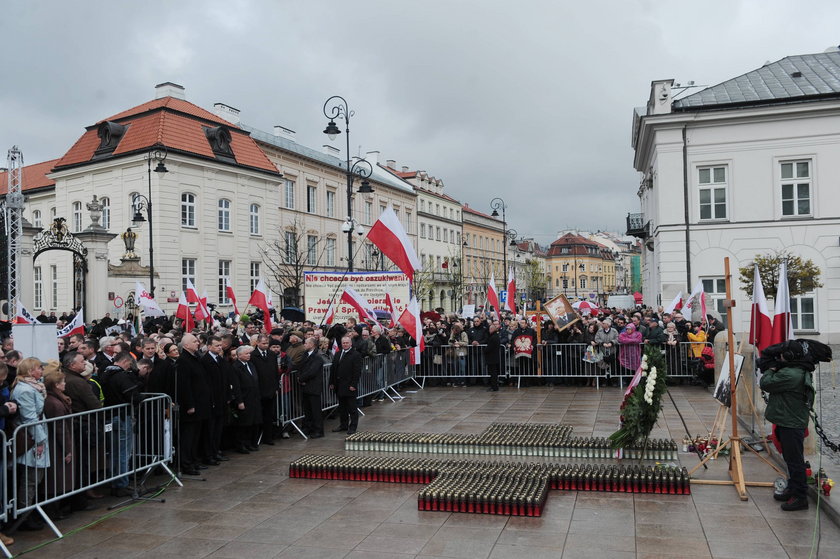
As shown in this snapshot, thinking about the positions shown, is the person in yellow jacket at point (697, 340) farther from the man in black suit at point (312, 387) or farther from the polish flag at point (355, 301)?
the man in black suit at point (312, 387)

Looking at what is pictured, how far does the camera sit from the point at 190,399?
916cm

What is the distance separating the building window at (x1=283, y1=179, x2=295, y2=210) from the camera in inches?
1956

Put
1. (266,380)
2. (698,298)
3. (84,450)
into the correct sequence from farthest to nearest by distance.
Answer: (698,298) → (266,380) → (84,450)

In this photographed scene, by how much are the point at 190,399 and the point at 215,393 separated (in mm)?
592

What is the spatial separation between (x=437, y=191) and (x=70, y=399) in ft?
235

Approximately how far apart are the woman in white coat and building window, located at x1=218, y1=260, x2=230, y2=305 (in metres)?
35.1

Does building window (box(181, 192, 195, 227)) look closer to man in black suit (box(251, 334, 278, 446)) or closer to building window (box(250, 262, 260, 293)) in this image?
building window (box(250, 262, 260, 293))

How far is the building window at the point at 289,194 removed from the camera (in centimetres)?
4969

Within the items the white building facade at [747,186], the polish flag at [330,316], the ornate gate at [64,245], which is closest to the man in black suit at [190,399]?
the polish flag at [330,316]

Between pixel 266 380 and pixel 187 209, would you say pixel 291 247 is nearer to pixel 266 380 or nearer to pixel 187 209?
pixel 187 209

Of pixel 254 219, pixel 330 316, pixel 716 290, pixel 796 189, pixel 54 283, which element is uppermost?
pixel 254 219

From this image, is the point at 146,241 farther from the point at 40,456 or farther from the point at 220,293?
the point at 40,456

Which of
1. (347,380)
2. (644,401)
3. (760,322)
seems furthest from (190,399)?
(760,322)

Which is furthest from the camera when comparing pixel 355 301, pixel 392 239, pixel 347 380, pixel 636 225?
pixel 636 225
